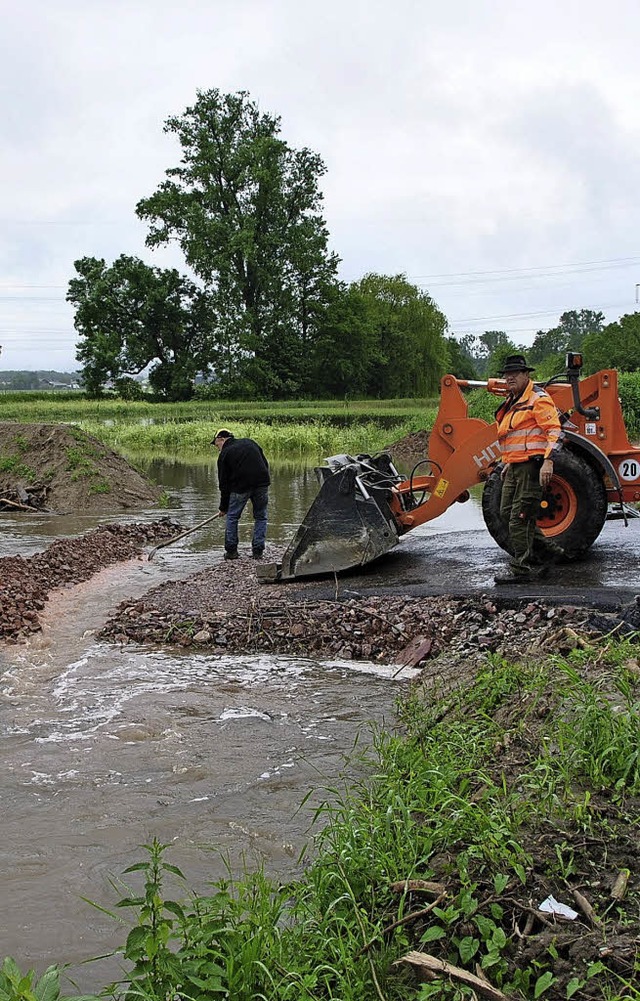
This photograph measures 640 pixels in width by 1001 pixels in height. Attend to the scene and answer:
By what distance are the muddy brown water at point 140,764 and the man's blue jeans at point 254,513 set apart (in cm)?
275

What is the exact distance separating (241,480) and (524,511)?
161 inches

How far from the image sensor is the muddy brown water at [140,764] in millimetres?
4008

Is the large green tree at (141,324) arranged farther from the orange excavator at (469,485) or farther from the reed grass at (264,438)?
the orange excavator at (469,485)

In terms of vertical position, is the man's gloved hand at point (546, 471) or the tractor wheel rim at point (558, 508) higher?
the man's gloved hand at point (546, 471)

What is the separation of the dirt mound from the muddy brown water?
9.10 metres

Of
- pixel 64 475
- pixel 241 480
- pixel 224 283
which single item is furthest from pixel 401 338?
pixel 241 480

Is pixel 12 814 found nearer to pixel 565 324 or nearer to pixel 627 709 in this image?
pixel 627 709

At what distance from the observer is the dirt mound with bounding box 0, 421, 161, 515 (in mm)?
17844

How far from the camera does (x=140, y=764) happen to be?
5402 millimetres

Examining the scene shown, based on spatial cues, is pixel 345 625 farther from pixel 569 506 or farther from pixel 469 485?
pixel 569 506

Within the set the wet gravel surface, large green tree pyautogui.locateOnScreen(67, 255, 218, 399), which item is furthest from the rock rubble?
large green tree pyautogui.locateOnScreen(67, 255, 218, 399)

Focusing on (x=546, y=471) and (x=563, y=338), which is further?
(x=563, y=338)

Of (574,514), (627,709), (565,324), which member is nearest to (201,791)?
(627,709)

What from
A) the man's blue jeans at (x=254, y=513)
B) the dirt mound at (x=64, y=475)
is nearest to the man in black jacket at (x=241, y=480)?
the man's blue jeans at (x=254, y=513)
